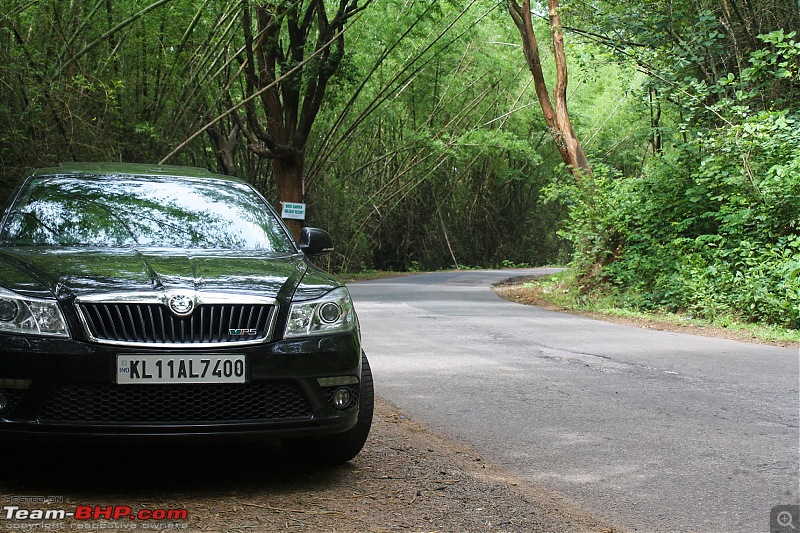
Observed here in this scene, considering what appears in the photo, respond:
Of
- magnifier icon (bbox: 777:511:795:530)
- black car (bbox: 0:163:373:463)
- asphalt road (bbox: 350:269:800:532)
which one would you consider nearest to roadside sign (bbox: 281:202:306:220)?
asphalt road (bbox: 350:269:800:532)

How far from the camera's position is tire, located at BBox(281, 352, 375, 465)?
4.55 meters

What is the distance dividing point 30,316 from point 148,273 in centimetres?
54

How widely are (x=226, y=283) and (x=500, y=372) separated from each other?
4.31 m

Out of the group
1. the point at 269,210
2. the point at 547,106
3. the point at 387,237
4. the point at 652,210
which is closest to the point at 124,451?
the point at 269,210

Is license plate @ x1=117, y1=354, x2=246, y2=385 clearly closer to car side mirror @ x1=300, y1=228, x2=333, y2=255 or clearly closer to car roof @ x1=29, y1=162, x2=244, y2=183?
car side mirror @ x1=300, y1=228, x2=333, y2=255

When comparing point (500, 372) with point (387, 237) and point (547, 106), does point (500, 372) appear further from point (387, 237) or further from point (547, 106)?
point (387, 237)

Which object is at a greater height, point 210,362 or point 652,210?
point 652,210

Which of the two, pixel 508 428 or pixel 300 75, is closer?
pixel 508 428

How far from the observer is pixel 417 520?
377 cm

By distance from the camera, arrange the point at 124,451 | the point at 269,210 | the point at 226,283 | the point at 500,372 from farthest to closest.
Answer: the point at 500,372, the point at 269,210, the point at 124,451, the point at 226,283

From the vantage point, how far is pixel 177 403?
4.00m

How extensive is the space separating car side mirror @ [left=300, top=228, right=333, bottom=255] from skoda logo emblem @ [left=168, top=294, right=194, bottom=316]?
1.60 m

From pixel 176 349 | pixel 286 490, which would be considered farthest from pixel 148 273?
pixel 286 490

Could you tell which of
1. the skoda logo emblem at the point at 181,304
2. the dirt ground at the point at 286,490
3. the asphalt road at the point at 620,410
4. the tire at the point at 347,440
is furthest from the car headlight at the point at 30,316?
the asphalt road at the point at 620,410
